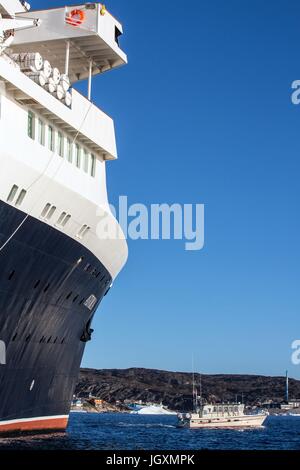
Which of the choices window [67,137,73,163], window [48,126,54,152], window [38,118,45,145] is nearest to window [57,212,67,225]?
window [48,126,54,152]

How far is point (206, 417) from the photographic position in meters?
70.6

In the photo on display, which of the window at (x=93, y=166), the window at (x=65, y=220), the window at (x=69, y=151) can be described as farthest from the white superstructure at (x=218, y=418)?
the window at (x=65, y=220)

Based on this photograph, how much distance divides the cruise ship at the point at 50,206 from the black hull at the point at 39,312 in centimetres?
5

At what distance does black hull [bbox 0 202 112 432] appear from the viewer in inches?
950

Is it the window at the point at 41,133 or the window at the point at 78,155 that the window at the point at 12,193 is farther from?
the window at the point at 78,155

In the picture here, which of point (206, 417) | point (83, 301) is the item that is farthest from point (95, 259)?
point (206, 417)

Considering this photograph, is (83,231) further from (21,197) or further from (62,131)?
(21,197)

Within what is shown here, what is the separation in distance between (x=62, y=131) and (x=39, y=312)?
6.63 metres

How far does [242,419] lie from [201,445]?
93.5 ft

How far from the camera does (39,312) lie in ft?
87.4

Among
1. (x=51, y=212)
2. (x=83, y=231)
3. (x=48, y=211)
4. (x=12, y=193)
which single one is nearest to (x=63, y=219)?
(x=51, y=212)

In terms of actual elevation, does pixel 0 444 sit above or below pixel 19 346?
below

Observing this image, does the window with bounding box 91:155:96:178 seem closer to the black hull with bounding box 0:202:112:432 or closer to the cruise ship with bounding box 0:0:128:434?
the cruise ship with bounding box 0:0:128:434

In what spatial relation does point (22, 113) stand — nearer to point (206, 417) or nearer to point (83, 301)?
point (83, 301)
